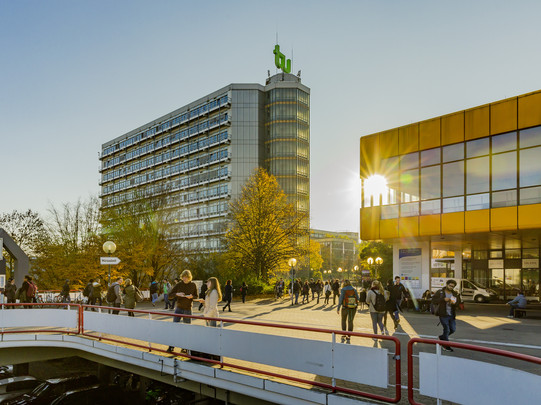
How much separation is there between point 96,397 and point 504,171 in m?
20.7

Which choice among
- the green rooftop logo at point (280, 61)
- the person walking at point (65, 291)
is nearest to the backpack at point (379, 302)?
the person walking at point (65, 291)

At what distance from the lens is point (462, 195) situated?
2497 cm

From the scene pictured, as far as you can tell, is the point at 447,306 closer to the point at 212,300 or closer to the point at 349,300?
the point at 349,300

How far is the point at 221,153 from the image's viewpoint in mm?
89938

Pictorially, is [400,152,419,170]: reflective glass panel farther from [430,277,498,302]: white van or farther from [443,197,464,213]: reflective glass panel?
[430,277,498,302]: white van

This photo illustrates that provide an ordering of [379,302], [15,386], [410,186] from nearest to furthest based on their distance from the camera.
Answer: [379,302] → [15,386] → [410,186]

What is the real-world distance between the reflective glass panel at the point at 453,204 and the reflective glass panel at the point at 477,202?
36 centimetres

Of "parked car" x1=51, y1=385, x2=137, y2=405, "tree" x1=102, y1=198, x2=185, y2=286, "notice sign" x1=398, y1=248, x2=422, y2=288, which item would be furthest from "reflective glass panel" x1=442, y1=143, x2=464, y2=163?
"tree" x1=102, y1=198, x2=185, y2=286

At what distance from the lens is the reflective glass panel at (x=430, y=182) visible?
26109 millimetres

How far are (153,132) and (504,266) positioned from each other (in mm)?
88369

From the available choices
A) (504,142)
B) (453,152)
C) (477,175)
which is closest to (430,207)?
(477,175)

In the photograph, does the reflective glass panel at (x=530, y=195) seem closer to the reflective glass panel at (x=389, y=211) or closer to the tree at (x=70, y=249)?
the reflective glass panel at (x=389, y=211)

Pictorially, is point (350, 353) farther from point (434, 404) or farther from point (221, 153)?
point (221, 153)

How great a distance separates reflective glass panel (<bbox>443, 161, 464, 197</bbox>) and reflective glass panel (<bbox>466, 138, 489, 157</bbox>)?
2.35 feet
